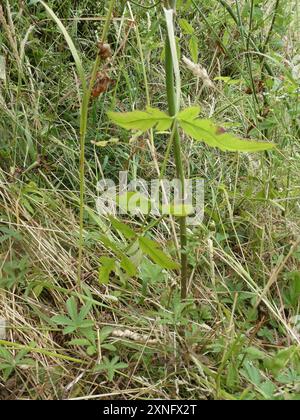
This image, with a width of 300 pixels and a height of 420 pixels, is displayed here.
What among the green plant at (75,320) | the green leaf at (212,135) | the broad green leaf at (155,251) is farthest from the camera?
the green plant at (75,320)

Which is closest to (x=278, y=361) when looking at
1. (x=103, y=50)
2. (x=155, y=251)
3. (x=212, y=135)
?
(x=155, y=251)

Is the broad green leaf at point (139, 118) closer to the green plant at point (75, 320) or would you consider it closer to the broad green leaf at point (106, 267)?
the broad green leaf at point (106, 267)

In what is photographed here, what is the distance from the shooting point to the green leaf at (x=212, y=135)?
767 mm

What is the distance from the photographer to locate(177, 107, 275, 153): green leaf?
0.77 m

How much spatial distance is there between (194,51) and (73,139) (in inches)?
16.4

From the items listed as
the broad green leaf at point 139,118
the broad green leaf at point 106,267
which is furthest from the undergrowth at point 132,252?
the broad green leaf at point 139,118

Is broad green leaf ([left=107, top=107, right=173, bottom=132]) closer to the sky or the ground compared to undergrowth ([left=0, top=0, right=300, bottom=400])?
closer to the sky

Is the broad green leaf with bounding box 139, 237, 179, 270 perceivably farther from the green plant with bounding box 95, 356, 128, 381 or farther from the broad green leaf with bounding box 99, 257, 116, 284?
the green plant with bounding box 95, 356, 128, 381

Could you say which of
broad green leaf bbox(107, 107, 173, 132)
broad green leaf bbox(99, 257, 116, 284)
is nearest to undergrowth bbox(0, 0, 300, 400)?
broad green leaf bbox(99, 257, 116, 284)

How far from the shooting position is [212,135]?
795 mm

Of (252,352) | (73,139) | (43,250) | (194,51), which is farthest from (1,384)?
(194,51)
